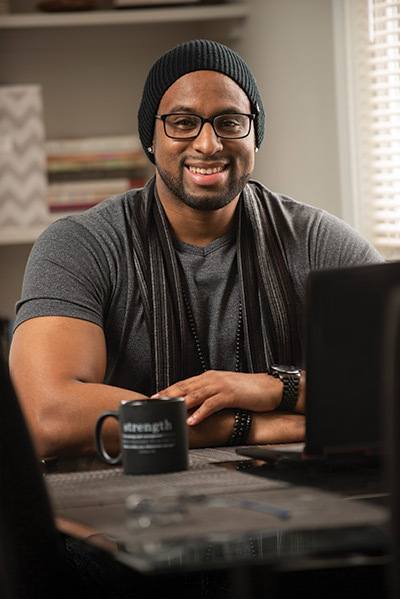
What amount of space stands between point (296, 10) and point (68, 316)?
1.69 metres

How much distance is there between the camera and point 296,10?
2965 mm

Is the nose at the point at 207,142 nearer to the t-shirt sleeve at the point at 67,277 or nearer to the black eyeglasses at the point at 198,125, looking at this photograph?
the black eyeglasses at the point at 198,125

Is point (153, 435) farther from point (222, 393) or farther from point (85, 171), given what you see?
point (85, 171)

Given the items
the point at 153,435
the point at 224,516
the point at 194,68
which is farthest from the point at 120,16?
the point at 224,516

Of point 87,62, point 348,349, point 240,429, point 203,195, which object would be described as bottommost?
point 240,429

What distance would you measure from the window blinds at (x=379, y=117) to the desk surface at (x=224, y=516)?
63.4 inches

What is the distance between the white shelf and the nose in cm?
161

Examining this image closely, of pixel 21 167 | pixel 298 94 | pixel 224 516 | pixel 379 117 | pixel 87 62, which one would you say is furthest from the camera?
pixel 87 62

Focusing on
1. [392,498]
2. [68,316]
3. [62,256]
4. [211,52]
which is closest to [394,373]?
[392,498]

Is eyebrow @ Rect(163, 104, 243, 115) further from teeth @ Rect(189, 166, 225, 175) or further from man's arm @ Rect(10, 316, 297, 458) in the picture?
man's arm @ Rect(10, 316, 297, 458)

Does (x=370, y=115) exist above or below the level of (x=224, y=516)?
above

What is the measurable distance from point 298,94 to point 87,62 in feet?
3.76

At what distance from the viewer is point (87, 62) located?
376 centimetres

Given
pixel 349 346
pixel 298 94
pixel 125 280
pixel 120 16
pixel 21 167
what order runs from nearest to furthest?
pixel 349 346, pixel 125 280, pixel 298 94, pixel 120 16, pixel 21 167
